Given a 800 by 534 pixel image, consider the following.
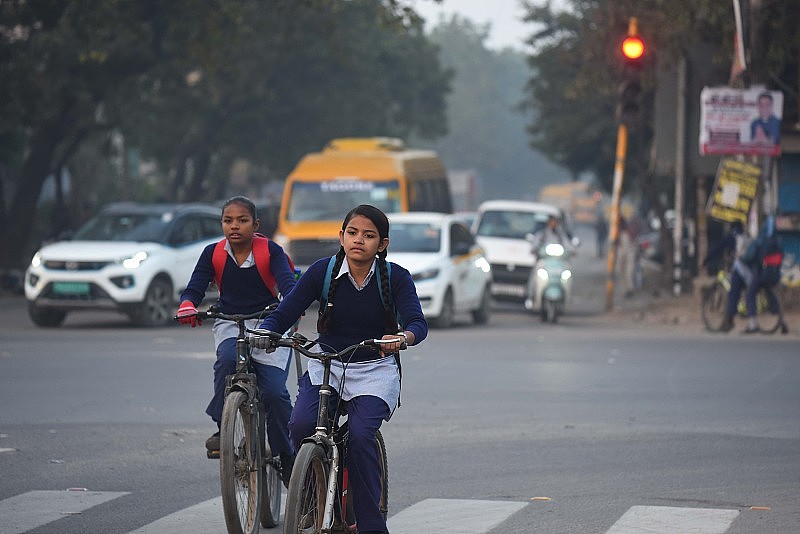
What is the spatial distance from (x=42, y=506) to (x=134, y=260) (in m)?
13.2

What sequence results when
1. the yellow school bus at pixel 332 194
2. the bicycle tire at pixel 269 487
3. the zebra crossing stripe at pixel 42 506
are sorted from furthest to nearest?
the yellow school bus at pixel 332 194
the zebra crossing stripe at pixel 42 506
the bicycle tire at pixel 269 487

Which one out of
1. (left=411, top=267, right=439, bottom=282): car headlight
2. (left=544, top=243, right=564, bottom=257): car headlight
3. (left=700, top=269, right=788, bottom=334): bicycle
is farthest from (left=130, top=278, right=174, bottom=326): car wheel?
(left=700, top=269, right=788, bottom=334): bicycle

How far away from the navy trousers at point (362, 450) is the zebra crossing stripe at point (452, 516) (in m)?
1.32

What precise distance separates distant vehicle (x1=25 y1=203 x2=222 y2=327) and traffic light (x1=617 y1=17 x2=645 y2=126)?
658 cm

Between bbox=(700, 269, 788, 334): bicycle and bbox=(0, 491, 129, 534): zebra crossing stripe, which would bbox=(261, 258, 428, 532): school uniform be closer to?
bbox=(0, 491, 129, 534): zebra crossing stripe

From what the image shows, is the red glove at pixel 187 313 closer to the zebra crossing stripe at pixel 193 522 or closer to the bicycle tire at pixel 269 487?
the bicycle tire at pixel 269 487

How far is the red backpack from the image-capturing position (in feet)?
25.4

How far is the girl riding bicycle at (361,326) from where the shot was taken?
6.12 m

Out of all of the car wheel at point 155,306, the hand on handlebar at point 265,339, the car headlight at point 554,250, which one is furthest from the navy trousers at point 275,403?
the car headlight at point 554,250

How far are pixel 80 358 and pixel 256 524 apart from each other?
978cm

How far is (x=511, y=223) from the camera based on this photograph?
29125 millimetres

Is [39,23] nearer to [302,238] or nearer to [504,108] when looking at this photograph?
[302,238]

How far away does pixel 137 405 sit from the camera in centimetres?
1259

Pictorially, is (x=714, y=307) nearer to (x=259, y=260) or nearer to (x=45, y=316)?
(x=45, y=316)
